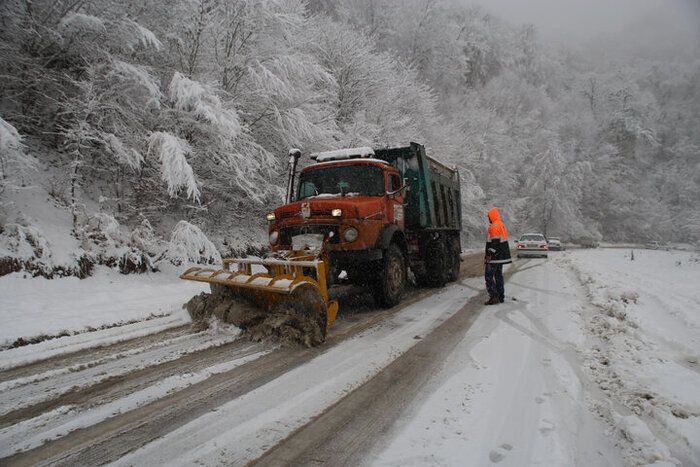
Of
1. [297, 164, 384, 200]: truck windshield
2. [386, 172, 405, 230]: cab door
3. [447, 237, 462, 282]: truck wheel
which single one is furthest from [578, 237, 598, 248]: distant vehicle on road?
[297, 164, 384, 200]: truck windshield

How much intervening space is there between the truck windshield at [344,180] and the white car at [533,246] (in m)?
16.4

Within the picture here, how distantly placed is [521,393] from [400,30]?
33828 millimetres

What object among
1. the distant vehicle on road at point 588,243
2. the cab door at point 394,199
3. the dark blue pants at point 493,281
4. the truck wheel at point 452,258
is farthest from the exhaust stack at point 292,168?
the distant vehicle on road at point 588,243

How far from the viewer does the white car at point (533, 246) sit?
19.7m

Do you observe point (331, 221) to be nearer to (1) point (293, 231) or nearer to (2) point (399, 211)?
(1) point (293, 231)

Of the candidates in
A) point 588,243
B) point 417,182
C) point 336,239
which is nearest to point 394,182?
point 417,182

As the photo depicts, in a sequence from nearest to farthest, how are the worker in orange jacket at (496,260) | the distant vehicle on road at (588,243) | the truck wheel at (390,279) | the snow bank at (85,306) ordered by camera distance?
the snow bank at (85,306) < the truck wheel at (390,279) < the worker in orange jacket at (496,260) < the distant vehicle on road at (588,243)

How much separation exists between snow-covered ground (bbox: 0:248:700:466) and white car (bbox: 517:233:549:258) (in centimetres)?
1434

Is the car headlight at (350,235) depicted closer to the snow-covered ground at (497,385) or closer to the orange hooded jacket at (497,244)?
the snow-covered ground at (497,385)

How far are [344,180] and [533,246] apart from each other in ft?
55.3

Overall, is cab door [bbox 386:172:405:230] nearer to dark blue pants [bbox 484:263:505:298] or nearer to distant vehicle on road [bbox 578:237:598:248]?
dark blue pants [bbox 484:263:505:298]

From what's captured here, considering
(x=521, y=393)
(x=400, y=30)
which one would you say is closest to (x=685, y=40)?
(x=400, y=30)

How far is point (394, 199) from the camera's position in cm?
666

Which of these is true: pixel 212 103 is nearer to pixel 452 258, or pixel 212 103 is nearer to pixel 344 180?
pixel 344 180
